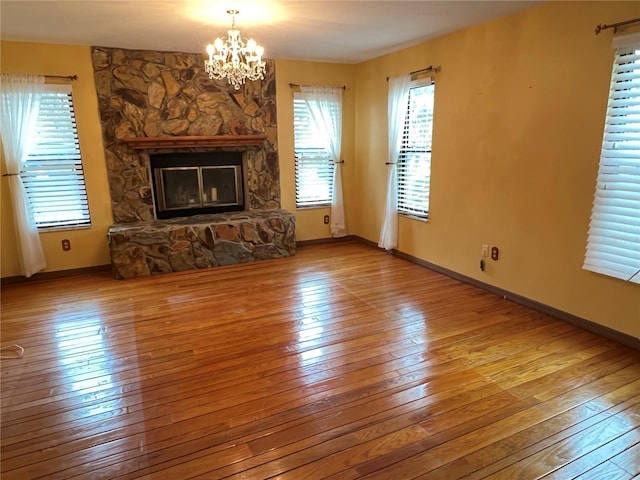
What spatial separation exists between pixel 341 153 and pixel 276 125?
100cm

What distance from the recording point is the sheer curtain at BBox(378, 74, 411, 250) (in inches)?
182

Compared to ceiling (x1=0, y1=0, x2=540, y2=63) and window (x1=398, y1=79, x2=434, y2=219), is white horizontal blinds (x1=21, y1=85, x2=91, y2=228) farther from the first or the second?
window (x1=398, y1=79, x2=434, y2=219)

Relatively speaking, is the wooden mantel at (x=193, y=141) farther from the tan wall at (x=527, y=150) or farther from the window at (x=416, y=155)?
the tan wall at (x=527, y=150)

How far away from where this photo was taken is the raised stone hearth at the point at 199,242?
436cm

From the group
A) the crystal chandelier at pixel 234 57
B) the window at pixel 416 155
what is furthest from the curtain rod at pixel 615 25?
the crystal chandelier at pixel 234 57

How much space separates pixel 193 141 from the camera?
472 centimetres

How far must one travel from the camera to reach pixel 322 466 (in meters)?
1.82

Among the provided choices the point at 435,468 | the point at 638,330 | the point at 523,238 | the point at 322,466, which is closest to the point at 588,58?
the point at 523,238

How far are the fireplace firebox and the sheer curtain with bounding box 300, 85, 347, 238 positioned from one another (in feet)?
3.75

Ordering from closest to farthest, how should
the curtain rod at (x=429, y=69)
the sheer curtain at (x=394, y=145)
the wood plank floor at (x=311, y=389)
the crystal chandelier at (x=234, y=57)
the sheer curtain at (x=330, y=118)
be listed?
1. the wood plank floor at (x=311, y=389)
2. the crystal chandelier at (x=234, y=57)
3. the curtain rod at (x=429, y=69)
4. the sheer curtain at (x=394, y=145)
5. the sheer curtain at (x=330, y=118)

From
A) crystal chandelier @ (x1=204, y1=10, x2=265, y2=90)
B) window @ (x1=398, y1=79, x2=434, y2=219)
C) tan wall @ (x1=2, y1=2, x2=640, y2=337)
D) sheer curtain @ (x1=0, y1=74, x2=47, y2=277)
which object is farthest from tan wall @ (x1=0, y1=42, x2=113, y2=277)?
window @ (x1=398, y1=79, x2=434, y2=219)

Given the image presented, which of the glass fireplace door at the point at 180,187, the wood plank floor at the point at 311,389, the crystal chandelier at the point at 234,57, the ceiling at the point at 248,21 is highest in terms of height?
the ceiling at the point at 248,21

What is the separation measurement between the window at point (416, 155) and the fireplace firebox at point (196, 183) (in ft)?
6.78

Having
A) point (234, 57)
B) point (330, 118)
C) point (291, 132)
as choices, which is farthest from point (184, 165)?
point (234, 57)
